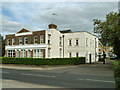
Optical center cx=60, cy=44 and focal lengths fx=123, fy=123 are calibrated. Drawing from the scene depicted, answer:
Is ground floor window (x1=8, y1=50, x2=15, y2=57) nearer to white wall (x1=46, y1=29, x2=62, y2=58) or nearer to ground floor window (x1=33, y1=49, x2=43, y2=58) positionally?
ground floor window (x1=33, y1=49, x2=43, y2=58)

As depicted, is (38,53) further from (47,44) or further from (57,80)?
(57,80)

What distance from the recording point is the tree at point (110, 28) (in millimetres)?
17297

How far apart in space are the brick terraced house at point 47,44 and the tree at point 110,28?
11.3m

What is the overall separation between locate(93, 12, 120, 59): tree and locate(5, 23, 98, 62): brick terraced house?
11.3m

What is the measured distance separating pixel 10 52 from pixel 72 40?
1724cm

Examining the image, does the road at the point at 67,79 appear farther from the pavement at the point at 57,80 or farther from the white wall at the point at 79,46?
the white wall at the point at 79,46

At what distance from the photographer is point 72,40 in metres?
33.1

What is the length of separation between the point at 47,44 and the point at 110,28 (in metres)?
15.0

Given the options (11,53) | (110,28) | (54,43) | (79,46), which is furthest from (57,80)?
(11,53)

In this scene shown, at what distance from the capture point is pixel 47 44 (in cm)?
2823

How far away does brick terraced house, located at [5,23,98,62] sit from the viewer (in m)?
28.8

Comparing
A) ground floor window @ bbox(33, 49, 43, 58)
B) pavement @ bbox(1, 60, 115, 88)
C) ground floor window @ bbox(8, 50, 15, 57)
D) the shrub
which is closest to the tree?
pavement @ bbox(1, 60, 115, 88)

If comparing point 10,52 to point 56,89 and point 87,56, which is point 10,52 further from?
point 56,89

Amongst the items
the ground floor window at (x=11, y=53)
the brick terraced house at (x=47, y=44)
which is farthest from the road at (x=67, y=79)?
the ground floor window at (x=11, y=53)
